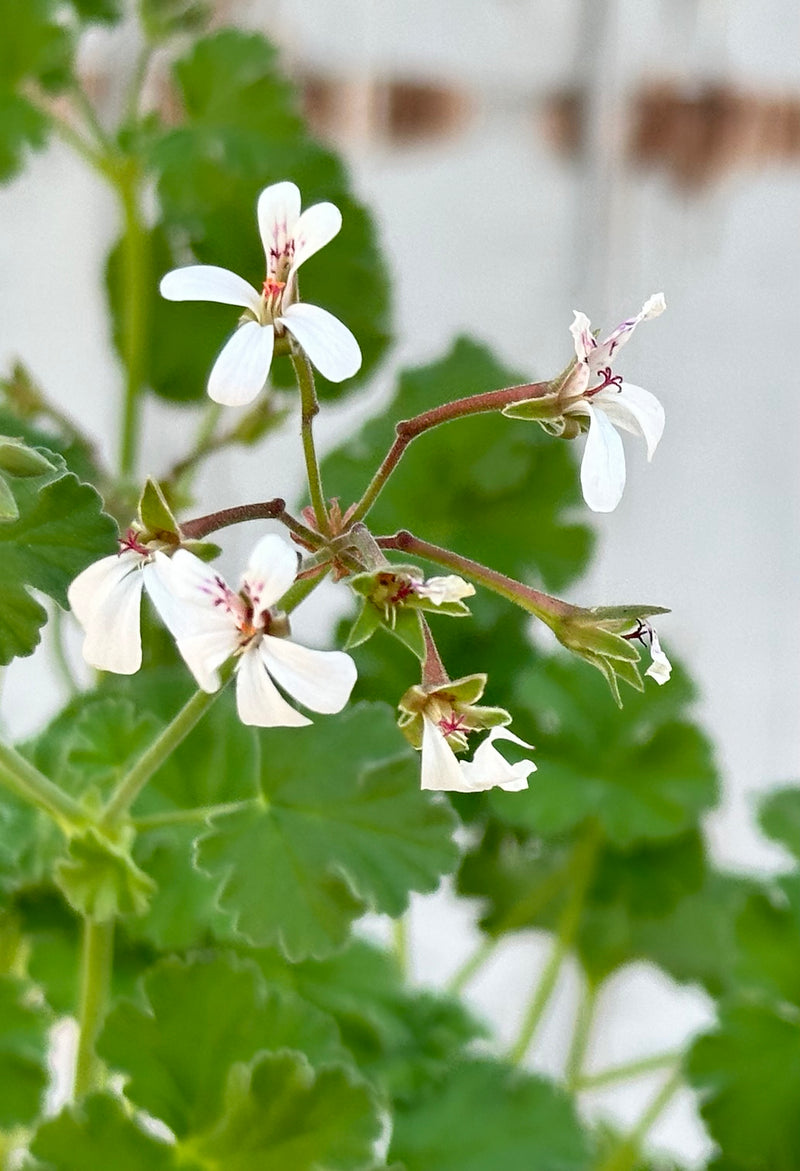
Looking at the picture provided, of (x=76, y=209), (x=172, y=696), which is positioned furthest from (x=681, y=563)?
(x=172, y=696)

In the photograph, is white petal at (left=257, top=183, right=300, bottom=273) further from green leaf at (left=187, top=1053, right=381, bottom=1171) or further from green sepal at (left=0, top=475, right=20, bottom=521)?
green leaf at (left=187, top=1053, right=381, bottom=1171)

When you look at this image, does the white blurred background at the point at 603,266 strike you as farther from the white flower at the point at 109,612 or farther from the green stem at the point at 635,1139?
the white flower at the point at 109,612

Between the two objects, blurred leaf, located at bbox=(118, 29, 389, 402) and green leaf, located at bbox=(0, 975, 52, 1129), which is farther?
blurred leaf, located at bbox=(118, 29, 389, 402)

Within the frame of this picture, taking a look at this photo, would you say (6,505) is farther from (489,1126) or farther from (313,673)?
(489,1126)

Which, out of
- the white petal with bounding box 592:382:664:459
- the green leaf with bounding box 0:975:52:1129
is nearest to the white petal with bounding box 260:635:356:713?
the white petal with bounding box 592:382:664:459

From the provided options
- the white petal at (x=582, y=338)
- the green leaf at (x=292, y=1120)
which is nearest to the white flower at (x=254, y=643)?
the white petal at (x=582, y=338)

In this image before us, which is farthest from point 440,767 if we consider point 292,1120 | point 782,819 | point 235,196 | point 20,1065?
point 782,819

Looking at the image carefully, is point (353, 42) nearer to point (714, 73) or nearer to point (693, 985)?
point (714, 73)
